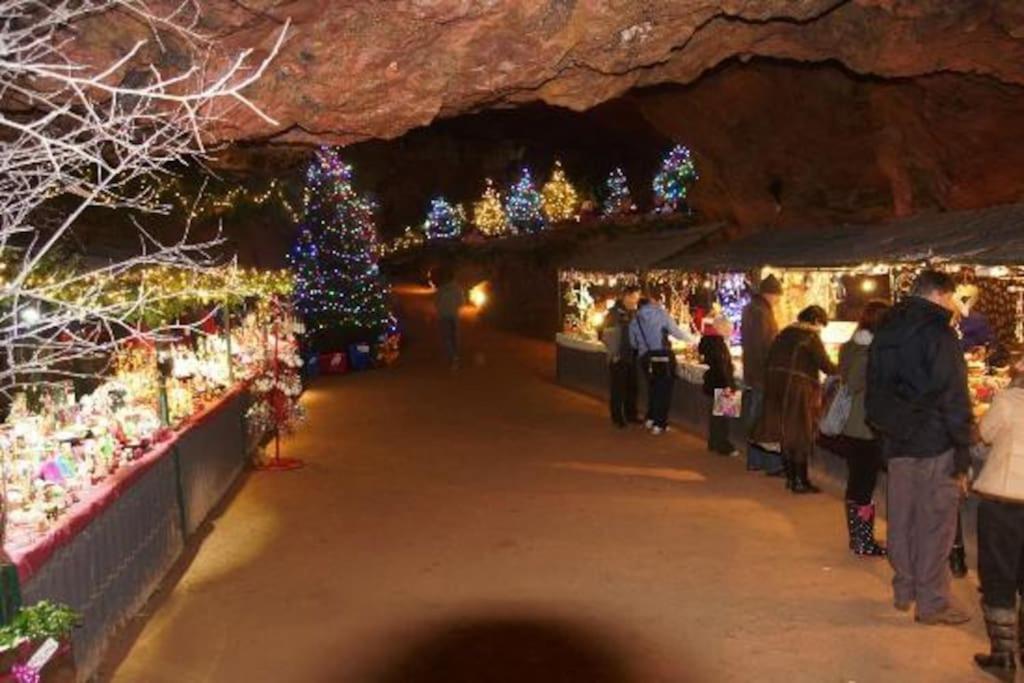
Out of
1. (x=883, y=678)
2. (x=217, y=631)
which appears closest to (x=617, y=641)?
(x=883, y=678)

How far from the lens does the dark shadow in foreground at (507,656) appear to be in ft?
19.3

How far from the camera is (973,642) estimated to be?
6.06 meters

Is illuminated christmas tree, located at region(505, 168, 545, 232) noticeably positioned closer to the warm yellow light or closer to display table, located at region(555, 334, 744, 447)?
the warm yellow light

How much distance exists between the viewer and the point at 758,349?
35.5ft

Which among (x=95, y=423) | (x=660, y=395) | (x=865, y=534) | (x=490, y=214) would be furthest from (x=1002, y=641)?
(x=490, y=214)

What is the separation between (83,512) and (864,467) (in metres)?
5.43

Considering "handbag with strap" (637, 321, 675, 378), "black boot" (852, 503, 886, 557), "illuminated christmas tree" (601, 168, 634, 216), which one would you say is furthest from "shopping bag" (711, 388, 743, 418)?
"illuminated christmas tree" (601, 168, 634, 216)

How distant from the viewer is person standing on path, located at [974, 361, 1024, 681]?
5496 mm

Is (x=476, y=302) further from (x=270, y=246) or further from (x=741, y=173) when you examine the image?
(x=741, y=173)

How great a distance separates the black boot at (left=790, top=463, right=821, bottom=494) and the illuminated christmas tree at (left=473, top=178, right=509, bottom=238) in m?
36.5

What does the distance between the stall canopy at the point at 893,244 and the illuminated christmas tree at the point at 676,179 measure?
15134 millimetres

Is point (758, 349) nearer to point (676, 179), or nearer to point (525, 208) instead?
point (676, 179)

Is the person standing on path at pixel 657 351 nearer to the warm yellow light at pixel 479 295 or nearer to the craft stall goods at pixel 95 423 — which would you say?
the craft stall goods at pixel 95 423

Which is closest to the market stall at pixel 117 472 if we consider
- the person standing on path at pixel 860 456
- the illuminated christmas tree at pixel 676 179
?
the person standing on path at pixel 860 456
